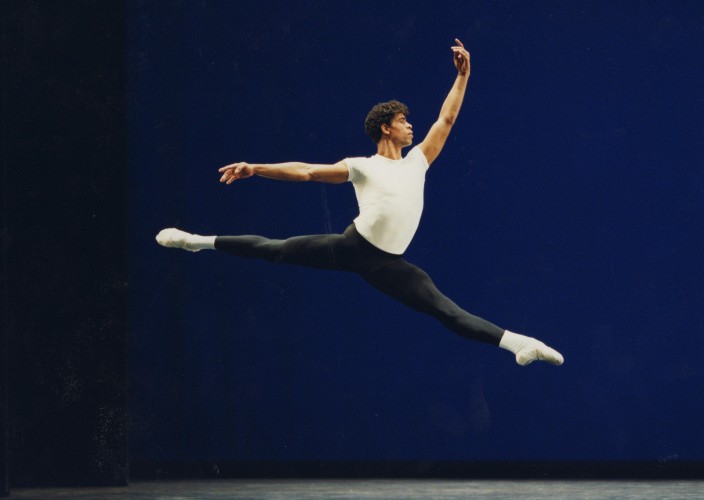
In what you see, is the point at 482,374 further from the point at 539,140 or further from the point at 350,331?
the point at 539,140

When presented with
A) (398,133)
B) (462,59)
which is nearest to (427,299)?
(398,133)

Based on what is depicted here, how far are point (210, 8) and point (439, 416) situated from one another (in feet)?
→ 10.0

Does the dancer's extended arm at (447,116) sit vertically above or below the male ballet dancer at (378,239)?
above

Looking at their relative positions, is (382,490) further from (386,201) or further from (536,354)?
(386,201)

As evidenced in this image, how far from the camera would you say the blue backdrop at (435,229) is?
6711 millimetres

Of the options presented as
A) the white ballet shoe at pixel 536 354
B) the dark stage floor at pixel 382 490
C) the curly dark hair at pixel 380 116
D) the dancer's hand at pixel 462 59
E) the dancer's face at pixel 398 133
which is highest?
the dancer's hand at pixel 462 59

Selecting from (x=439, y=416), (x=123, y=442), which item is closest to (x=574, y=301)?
(x=439, y=416)

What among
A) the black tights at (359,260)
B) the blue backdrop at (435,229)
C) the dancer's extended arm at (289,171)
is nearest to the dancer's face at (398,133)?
the dancer's extended arm at (289,171)

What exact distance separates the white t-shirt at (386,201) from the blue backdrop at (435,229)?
172 centimetres

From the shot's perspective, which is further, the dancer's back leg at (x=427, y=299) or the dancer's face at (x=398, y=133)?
the dancer's face at (x=398, y=133)

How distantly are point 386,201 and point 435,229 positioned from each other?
184cm

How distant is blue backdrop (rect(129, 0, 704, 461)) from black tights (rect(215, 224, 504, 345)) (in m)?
1.75

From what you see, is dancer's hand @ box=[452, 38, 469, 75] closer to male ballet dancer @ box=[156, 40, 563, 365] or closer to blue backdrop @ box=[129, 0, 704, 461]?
male ballet dancer @ box=[156, 40, 563, 365]

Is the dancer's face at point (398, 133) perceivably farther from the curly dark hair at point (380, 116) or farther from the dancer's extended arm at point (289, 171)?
the dancer's extended arm at point (289, 171)
